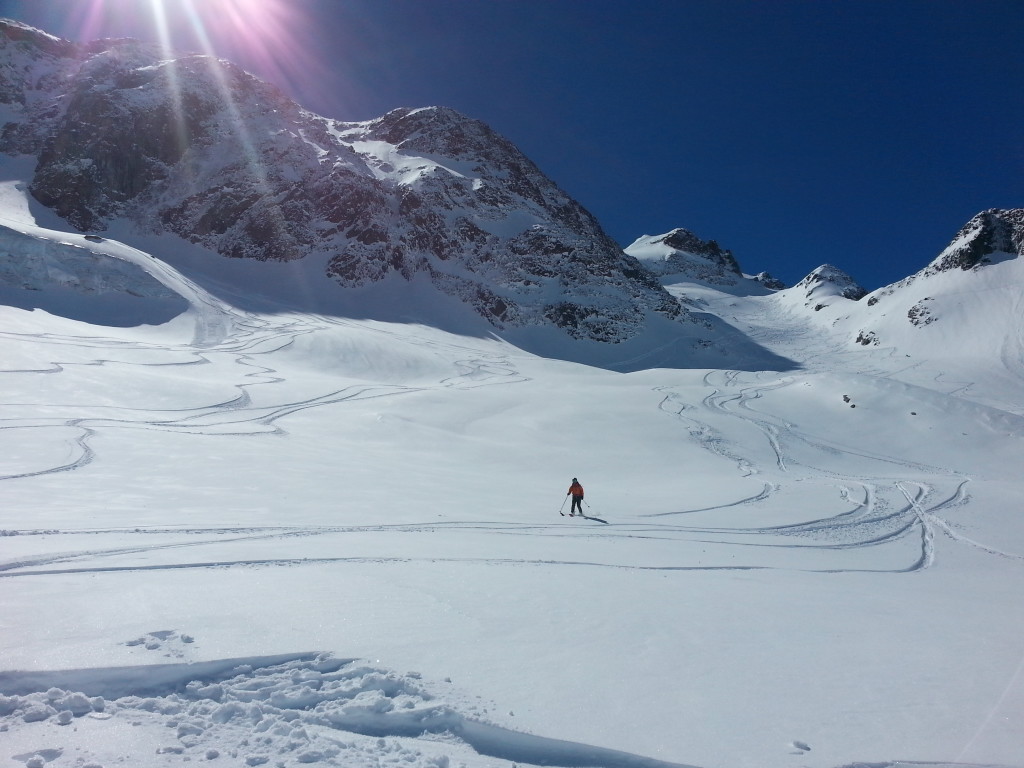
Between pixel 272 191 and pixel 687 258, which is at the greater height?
pixel 687 258

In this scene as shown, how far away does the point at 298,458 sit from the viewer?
1766cm

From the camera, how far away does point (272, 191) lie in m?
89.3

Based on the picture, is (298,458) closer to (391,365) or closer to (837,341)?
(391,365)

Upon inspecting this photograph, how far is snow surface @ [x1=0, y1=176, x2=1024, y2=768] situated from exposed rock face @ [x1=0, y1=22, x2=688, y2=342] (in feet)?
195

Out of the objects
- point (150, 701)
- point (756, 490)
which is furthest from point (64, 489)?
point (756, 490)

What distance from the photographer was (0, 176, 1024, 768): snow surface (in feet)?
14.0

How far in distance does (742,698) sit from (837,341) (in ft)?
298

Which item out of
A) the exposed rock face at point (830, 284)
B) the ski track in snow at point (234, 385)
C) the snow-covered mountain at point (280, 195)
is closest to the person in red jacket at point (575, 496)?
the ski track in snow at point (234, 385)

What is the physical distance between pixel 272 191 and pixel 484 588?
9578cm

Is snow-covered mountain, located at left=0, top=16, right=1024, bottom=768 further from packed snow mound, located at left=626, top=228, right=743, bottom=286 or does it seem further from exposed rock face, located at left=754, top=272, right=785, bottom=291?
exposed rock face, located at left=754, top=272, right=785, bottom=291

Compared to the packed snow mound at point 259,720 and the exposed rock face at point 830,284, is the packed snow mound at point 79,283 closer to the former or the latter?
the packed snow mound at point 259,720

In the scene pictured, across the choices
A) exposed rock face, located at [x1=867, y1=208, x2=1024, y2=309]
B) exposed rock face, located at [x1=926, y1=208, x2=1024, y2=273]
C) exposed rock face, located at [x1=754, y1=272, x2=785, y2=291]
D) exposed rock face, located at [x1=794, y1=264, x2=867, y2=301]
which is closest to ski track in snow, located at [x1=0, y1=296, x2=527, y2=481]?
exposed rock face, located at [x1=867, y1=208, x2=1024, y2=309]

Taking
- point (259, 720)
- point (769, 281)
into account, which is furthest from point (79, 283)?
point (769, 281)

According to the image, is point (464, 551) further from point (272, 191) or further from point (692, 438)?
point (272, 191)
